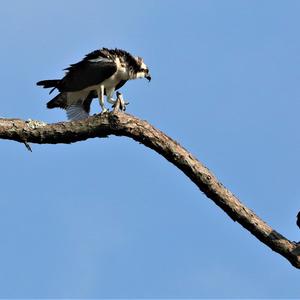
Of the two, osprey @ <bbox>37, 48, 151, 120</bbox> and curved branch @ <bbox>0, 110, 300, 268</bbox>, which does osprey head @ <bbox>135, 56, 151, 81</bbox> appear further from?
curved branch @ <bbox>0, 110, 300, 268</bbox>

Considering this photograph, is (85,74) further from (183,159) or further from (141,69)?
(183,159)

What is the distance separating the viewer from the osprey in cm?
1143

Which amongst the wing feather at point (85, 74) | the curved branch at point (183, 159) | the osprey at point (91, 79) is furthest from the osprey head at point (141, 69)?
the curved branch at point (183, 159)

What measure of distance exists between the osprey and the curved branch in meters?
3.02

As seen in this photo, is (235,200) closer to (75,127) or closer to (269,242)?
(269,242)

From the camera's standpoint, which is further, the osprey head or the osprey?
the osprey head

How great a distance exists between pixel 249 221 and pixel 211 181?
1.90ft

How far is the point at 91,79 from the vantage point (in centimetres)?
1148

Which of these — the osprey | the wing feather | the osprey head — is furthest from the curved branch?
the osprey head

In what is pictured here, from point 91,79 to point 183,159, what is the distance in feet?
13.0

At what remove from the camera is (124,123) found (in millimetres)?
7988

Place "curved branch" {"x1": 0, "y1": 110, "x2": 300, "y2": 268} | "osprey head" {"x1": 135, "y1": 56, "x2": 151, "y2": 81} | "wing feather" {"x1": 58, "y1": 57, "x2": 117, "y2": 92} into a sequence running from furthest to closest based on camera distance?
1. "osprey head" {"x1": 135, "y1": 56, "x2": 151, "y2": 81}
2. "wing feather" {"x1": 58, "y1": 57, "x2": 117, "y2": 92}
3. "curved branch" {"x1": 0, "y1": 110, "x2": 300, "y2": 268}

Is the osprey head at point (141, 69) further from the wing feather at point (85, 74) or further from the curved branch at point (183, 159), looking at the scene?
the curved branch at point (183, 159)

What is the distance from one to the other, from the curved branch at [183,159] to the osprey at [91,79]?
9.90 ft
